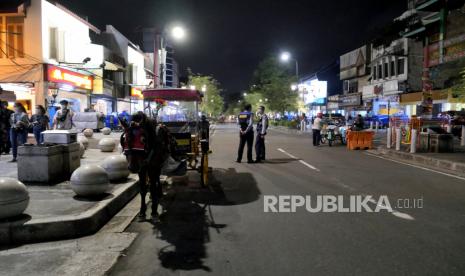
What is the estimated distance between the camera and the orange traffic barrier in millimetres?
19594

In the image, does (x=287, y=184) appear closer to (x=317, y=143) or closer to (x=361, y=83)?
(x=317, y=143)

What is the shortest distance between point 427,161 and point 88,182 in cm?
1159

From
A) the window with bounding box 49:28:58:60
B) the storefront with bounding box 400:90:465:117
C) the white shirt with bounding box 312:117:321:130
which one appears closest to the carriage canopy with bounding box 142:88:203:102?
the white shirt with bounding box 312:117:321:130

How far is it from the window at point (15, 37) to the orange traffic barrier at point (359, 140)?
19.3m

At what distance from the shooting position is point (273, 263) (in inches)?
179

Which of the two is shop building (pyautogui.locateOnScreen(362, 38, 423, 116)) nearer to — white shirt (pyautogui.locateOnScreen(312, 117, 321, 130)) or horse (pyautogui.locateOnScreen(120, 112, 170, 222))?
white shirt (pyautogui.locateOnScreen(312, 117, 321, 130))

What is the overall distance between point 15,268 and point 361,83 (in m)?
56.7

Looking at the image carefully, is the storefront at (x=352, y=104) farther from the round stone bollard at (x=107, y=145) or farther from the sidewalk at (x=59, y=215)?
the sidewalk at (x=59, y=215)

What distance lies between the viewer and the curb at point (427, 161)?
1221 centimetres

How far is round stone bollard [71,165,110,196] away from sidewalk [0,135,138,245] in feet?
0.52

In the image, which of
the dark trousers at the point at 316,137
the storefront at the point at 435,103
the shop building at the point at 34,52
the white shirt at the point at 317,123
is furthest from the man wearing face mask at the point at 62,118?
the storefront at the point at 435,103

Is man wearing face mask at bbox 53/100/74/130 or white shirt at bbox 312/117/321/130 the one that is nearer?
man wearing face mask at bbox 53/100/74/130

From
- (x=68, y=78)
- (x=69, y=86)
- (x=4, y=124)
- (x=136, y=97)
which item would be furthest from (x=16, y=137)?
(x=136, y=97)

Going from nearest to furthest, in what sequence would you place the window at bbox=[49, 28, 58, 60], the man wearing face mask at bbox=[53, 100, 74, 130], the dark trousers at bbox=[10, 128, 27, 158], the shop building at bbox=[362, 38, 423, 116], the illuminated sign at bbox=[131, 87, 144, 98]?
the dark trousers at bbox=[10, 128, 27, 158] → the man wearing face mask at bbox=[53, 100, 74, 130] → the window at bbox=[49, 28, 58, 60] → the shop building at bbox=[362, 38, 423, 116] → the illuminated sign at bbox=[131, 87, 144, 98]
